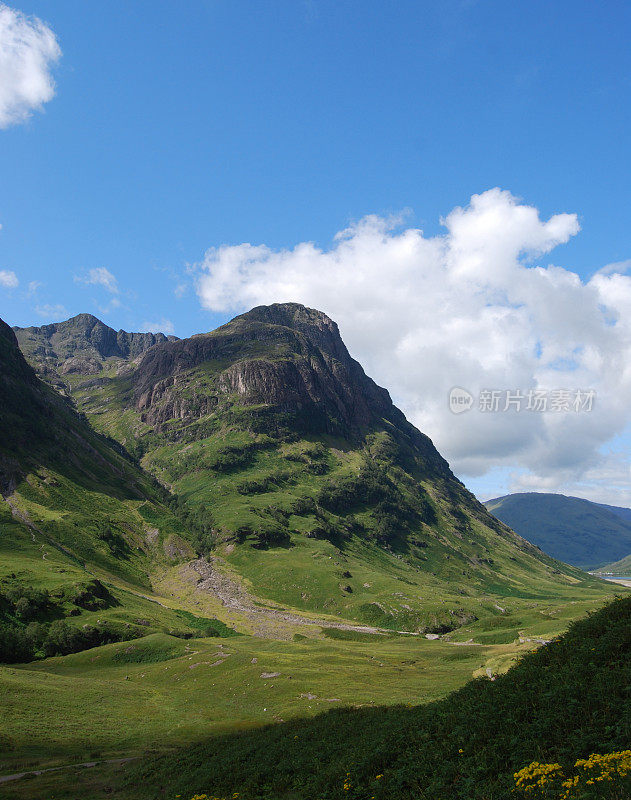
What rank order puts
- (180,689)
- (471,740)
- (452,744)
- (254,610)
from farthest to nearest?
(254,610), (180,689), (452,744), (471,740)

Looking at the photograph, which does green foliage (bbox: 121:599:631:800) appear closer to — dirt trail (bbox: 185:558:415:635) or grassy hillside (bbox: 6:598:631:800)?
grassy hillside (bbox: 6:598:631:800)

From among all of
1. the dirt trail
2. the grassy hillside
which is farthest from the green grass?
the dirt trail

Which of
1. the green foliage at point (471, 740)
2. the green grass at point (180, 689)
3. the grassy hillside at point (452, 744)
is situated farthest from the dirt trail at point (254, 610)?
the green foliage at point (471, 740)

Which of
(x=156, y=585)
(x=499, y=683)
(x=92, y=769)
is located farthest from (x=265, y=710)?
(x=156, y=585)

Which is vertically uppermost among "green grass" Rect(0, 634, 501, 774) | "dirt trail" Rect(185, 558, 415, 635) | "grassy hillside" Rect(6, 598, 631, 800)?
"grassy hillside" Rect(6, 598, 631, 800)

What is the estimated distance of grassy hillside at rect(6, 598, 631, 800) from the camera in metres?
19.5

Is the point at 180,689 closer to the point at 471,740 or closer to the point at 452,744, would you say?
the point at 452,744

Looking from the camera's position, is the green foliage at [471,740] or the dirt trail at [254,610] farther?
the dirt trail at [254,610]

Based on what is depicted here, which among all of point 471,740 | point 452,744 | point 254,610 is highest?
point 471,740

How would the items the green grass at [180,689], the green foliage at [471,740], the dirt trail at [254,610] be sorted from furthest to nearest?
the dirt trail at [254,610]
the green grass at [180,689]
the green foliage at [471,740]

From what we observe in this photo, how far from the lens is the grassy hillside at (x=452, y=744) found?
19.5m

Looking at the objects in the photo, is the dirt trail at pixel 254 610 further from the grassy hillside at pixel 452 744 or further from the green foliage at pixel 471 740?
the green foliage at pixel 471 740

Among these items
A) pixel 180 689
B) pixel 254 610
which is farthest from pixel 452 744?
pixel 254 610

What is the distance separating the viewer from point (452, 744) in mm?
23250
